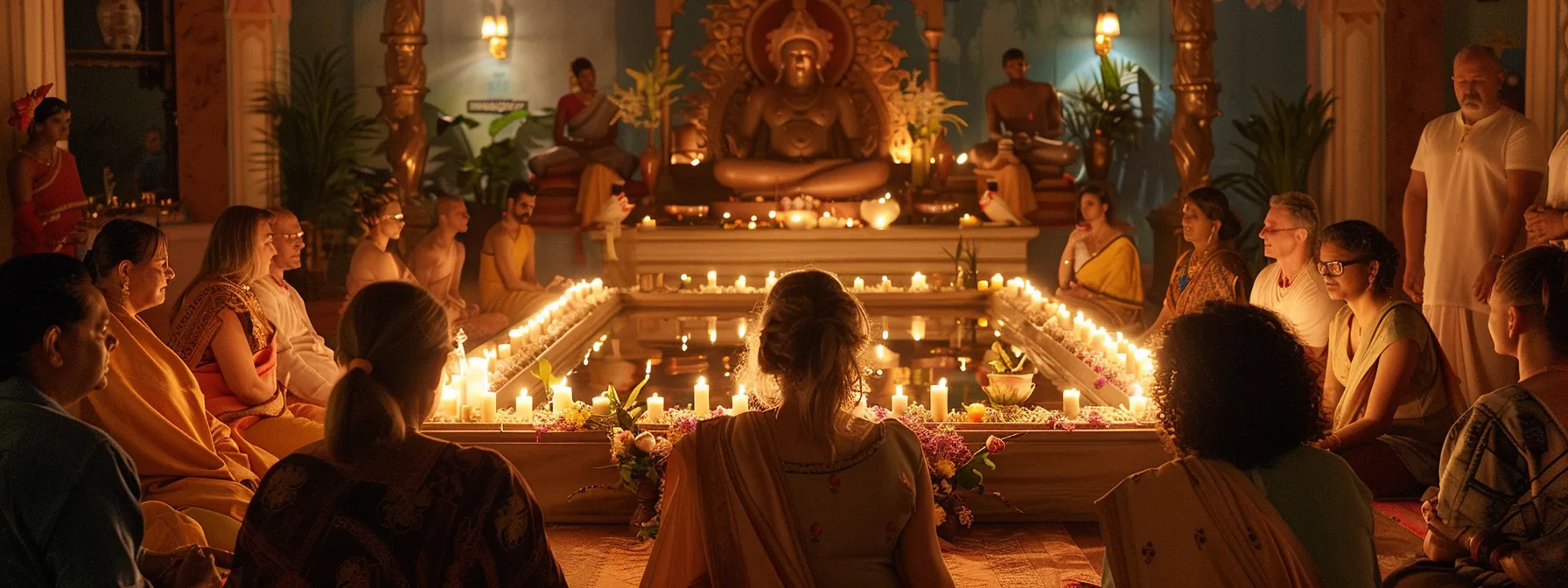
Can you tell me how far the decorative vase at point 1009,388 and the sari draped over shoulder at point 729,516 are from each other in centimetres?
189

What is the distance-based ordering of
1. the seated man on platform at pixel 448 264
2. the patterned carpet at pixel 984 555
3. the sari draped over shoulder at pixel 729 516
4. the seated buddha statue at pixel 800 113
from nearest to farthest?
the sari draped over shoulder at pixel 729 516 → the patterned carpet at pixel 984 555 → the seated man on platform at pixel 448 264 → the seated buddha statue at pixel 800 113

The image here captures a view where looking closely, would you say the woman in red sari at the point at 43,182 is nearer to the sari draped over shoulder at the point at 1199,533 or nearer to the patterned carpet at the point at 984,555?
the patterned carpet at the point at 984,555

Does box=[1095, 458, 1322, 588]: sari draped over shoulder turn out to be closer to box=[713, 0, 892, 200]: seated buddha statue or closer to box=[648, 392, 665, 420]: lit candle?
box=[648, 392, 665, 420]: lit candle

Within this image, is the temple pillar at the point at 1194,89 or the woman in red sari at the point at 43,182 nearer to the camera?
the woman in red sari at the point at 43,182

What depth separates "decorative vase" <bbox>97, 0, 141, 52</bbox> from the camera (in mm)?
9609

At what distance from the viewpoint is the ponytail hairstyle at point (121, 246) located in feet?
11.7

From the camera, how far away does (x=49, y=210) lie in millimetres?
7066

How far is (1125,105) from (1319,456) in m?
10.2

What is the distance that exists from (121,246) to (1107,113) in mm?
8946

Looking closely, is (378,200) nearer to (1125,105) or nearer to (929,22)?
(929,22)

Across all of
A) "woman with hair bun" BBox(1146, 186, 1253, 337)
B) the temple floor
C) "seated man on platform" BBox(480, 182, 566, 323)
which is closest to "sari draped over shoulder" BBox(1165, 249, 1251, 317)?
"woman with hair bun" BBox(1146, 186, 1253, 337)

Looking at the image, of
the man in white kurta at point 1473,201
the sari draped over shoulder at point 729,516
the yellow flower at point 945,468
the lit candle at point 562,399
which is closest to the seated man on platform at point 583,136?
the man in white kurta at point 1473,201

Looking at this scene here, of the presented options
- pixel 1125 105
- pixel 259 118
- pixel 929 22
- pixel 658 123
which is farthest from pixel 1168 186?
pixel 259 118

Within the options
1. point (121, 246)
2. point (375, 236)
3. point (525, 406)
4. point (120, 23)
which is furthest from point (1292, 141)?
point (121, 246)
